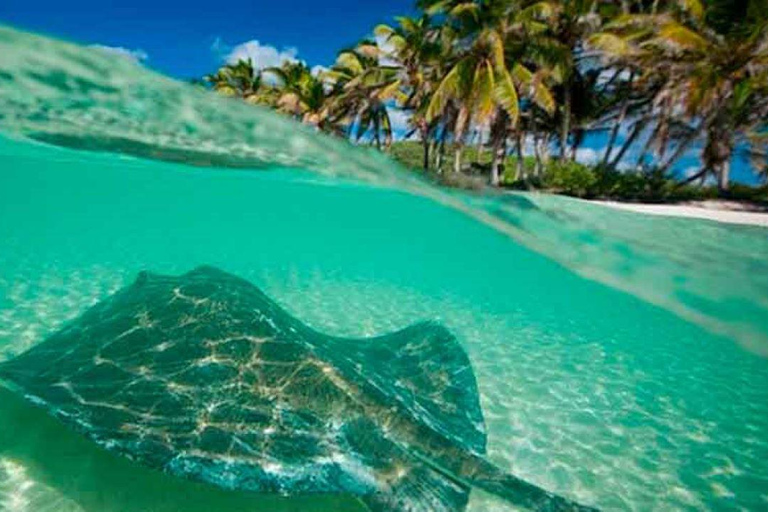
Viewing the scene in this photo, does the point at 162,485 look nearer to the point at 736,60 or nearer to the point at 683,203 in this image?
the point at 683,203

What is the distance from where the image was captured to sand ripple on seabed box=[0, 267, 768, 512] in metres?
6.09

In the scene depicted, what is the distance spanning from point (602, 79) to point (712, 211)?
1360cm

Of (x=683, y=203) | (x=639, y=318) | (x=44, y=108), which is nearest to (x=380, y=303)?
(x=44, y=108)

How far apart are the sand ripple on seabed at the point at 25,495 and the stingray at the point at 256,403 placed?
2.71ft

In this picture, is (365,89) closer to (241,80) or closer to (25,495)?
(241,80)

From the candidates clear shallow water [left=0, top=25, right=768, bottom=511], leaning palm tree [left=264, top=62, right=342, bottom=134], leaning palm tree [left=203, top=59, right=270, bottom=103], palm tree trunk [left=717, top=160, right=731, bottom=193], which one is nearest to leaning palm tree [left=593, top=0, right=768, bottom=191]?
palm tree trunk [left=717, top=160, right=731, bottom=193]

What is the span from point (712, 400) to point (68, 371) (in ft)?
35.3

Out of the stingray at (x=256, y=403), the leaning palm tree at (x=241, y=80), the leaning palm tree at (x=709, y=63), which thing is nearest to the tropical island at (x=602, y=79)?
the leaning palm tree at (x=709, y=63)

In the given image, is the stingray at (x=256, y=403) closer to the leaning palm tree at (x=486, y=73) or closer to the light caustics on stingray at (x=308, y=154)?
the light caustics on stingray at (x=308, y=154)

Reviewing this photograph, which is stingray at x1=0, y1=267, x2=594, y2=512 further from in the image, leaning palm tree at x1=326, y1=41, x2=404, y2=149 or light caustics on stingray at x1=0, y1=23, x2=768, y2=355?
leaning palm tree at x1=326, y1=41, x2=404, y2=149

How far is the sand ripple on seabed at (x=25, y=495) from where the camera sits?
443cm

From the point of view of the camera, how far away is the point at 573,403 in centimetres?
819

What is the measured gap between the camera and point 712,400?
9.41 meters

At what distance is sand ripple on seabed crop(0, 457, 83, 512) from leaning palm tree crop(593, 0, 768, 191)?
68.1 ft
